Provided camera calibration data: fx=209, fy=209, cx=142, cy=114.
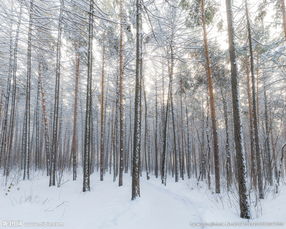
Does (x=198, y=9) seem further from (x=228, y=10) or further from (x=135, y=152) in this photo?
(x=135, y=152)

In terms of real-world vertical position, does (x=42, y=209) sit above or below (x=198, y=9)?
below

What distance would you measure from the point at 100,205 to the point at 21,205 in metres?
2.39

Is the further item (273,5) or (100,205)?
(273,5)

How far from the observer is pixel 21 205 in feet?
18.3

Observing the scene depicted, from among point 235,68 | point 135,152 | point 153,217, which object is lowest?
point 153,217

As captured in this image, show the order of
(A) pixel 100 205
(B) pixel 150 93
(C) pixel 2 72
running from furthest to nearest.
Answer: (B) pixel 150 93, (C) pixel 2 72, (A) pixel 100 205

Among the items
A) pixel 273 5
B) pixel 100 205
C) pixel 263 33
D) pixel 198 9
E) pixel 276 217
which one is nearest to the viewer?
pixel 276 217

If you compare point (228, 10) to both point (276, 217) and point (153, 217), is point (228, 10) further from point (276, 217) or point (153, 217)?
point (153, 217)

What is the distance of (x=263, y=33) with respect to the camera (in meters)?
12.9

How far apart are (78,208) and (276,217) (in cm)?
547

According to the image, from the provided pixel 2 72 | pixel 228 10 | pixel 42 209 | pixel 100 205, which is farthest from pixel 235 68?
pixel 2 72

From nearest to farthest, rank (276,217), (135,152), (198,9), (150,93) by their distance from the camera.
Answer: (276,217)
(135,152)
(198,9)
(150,93)

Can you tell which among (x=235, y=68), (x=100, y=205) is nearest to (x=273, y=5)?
(x=235, y=68)

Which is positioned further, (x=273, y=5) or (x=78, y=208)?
(x=273, y=5)
